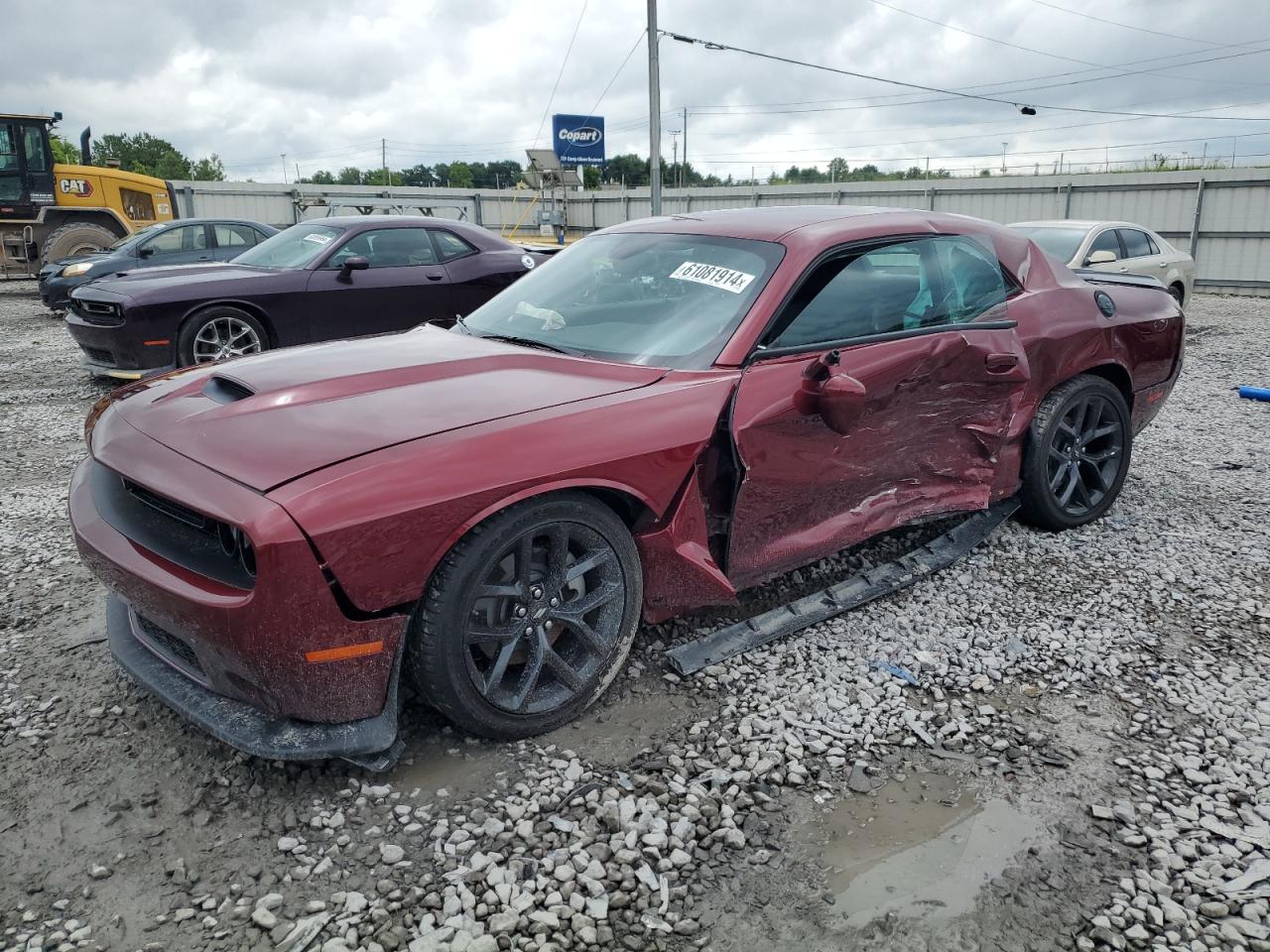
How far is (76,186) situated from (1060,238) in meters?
16.2

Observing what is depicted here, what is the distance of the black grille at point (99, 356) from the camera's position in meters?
7.54

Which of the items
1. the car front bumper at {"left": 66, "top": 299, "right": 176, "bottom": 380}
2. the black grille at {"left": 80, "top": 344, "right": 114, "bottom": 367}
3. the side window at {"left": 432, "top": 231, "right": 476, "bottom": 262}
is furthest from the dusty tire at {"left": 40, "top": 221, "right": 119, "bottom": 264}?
the side window at {"left": 432, "top": 231, "right": 476, "bottom": 262}

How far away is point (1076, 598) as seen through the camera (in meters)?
3.84

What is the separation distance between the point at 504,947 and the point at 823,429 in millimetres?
1935

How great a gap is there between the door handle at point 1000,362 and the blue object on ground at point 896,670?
135cm

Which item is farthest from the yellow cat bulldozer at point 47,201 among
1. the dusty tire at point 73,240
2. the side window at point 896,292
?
the side window at point 896,292

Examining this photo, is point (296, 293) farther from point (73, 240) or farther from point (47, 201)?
point (47, 201)

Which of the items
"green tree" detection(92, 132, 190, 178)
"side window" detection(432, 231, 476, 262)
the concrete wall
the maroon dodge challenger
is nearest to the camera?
the maroon dodge challenger

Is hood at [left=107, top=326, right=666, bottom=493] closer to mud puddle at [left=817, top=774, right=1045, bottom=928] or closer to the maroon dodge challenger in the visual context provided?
the maroon dodge challenger

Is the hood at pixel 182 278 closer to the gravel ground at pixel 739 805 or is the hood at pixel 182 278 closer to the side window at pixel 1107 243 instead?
the gravel ground at pixel 739 805

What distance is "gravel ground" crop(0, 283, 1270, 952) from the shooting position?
2.13m

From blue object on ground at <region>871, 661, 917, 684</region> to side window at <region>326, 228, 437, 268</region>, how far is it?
6604mm

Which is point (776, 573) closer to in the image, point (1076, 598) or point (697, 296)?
point (697, 296)

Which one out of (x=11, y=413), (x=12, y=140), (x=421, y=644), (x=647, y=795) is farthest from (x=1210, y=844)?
(x=12, y=140)
